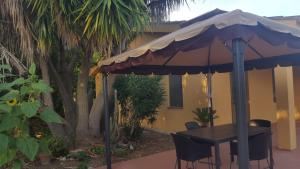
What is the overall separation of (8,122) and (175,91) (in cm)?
1225

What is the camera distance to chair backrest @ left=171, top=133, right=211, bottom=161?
22.0ft

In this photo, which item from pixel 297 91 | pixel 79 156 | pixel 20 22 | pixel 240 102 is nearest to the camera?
pixel 240 102

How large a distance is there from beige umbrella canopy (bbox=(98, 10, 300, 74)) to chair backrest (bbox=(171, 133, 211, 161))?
5.01 ft

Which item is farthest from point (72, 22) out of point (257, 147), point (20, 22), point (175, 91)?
point (175, 91)

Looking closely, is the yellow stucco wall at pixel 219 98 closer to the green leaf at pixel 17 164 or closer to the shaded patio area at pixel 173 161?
the shaded patio area at pixel 173 161

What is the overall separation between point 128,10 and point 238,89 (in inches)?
216

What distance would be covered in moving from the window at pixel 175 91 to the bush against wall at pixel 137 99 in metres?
1.68

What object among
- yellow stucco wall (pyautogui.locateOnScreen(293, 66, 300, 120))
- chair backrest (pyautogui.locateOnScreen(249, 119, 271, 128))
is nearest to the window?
yellow stucco wall (pyautogui.locateOnScreen(293, 66, 300, 120))

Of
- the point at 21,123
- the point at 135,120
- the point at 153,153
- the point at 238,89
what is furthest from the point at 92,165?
the point at 21,123

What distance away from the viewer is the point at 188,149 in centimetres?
672

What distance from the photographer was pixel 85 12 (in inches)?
349

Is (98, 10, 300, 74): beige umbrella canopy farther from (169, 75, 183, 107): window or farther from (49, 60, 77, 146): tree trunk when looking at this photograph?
(169, 75, 183, 107): window

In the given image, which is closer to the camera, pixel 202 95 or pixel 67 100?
pixel 67 100

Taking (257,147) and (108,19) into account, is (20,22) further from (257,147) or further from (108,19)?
(257,147)
